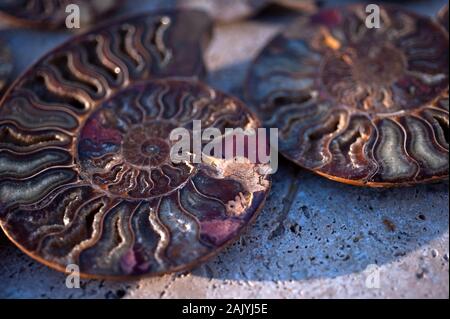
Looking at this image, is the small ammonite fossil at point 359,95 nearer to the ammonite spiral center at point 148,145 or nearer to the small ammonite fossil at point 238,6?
the small ammonite fossil at point 238,6

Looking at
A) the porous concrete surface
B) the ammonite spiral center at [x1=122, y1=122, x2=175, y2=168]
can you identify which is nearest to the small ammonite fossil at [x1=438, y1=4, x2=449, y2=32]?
the porous concrete surface

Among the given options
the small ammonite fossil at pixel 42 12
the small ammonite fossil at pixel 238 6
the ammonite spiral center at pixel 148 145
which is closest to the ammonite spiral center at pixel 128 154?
the ammonite spiral center at pixel 148 145

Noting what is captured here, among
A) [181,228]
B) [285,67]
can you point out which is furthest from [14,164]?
[285,67]

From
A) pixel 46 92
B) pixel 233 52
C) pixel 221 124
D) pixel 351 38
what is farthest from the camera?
pixel 233 52

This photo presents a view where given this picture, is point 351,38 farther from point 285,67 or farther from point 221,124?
point 221,124

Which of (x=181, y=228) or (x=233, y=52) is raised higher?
(x=233, y=52)

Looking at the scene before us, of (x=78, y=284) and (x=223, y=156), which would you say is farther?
(x=223, y=156)

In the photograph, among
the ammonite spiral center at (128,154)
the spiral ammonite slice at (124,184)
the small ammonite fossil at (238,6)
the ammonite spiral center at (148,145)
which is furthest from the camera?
the small ammonite fossil at (238,6)

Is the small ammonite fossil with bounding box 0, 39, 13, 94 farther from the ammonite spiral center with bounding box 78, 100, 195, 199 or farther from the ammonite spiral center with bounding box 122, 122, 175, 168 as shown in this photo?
the ammonite spiral center with bounding box 122, 122, 175, 168
